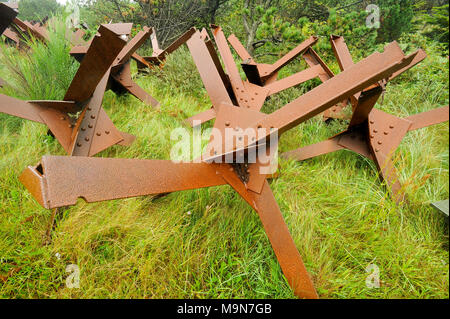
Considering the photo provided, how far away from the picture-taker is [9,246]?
1.11m

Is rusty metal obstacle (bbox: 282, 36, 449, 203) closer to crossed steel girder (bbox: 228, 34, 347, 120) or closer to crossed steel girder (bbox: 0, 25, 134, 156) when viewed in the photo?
crossed steel girder (bbox: 228, 34, 347, 120)

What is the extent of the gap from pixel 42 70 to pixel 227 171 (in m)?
2.04

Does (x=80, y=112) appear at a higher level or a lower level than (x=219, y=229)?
higher

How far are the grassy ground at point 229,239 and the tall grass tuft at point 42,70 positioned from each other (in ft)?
1.55

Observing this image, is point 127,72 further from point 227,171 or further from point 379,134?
point 379,134

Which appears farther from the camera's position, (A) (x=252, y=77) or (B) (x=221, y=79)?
(A) (x=252, y=77)

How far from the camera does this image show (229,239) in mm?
1249

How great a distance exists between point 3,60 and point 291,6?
4510 mm

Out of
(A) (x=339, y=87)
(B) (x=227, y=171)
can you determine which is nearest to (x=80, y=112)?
(B) (x=227, y=171)

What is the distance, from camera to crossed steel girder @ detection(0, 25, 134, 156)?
1.17 meters

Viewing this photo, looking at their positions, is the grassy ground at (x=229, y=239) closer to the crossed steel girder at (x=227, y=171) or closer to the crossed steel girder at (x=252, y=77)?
the crossed steel girder at (x=227, y=171)

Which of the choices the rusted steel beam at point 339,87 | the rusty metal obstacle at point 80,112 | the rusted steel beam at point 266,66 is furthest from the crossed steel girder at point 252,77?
the rusted steel beam at point 339,87

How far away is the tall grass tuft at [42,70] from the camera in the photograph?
188 centimetres
